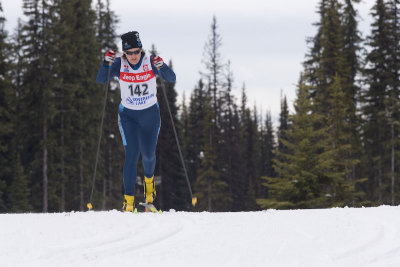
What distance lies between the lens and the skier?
7730mm

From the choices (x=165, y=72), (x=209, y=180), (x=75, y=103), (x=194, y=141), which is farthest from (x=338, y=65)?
(x=165, y=72)

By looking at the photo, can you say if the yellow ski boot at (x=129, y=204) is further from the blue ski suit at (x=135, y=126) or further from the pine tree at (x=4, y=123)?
the pine tree at (x=4, y=123)

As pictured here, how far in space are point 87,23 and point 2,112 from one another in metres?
12.5

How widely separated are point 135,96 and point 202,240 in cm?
340

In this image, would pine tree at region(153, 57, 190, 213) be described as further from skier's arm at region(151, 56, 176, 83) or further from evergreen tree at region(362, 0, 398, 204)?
skier's arm at region(151, 56, 176, 83)

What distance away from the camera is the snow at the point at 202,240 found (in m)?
4.23

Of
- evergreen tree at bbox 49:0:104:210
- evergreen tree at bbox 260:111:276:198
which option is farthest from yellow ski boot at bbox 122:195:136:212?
evergreen tree at bbox 260:111:276:198

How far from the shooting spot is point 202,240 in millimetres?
5031

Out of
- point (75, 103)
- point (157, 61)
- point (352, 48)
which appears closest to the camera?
point (157, 61)

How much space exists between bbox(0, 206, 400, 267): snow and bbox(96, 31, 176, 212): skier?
5.15ft

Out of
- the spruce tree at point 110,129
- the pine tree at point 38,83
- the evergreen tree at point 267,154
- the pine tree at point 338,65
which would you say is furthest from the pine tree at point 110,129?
the evergreen tree at point 267,154

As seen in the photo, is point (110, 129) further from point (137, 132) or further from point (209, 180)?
point (137, 132)

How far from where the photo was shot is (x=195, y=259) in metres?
4.29

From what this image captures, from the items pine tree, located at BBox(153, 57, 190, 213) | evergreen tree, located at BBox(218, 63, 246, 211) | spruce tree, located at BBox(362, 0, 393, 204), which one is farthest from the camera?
evergreen tree, located at BBox(218, 63, 246, 211)
